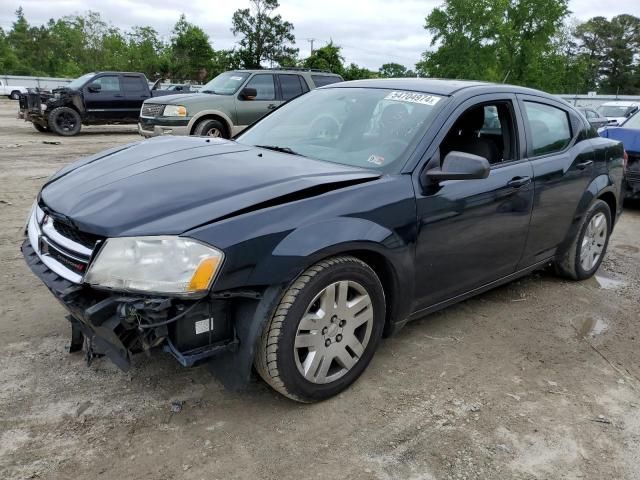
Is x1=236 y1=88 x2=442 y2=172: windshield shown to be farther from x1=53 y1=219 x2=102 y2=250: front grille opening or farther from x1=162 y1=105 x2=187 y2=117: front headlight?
x1=162 y1=105 x2=187 y2=117: front headlight

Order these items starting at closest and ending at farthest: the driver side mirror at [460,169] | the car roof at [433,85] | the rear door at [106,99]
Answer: the driver side mirror at [460,169] < the car roof at [433,85] < the rear door at [106,99]

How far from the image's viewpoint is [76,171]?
3170 mm

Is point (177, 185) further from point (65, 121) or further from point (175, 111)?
point (65, 121)

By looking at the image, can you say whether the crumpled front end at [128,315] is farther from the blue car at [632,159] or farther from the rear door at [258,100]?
the rear door at [258,100]

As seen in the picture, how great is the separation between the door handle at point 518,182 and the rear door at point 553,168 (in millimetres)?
107

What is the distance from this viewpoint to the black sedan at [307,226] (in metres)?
2.31

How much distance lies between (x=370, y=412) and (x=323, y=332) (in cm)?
48

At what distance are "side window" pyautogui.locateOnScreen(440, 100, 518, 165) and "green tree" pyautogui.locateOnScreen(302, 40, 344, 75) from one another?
1429 inches

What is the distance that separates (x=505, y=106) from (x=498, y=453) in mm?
2283

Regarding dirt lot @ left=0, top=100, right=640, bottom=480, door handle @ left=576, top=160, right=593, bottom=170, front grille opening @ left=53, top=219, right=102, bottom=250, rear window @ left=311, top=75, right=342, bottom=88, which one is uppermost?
rear window @ left=311, top=75, right=342, bottom=88

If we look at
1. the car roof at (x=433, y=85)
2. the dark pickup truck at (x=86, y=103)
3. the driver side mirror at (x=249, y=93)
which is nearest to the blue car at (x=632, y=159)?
the car roof at (x=433, y=85)

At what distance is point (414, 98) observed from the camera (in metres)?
3.43

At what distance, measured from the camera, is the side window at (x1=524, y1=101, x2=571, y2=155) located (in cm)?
389

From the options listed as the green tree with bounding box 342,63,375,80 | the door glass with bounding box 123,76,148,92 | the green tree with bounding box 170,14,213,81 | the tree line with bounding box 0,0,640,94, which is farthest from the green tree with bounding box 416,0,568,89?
the door glass with bounding box 123,76,148,92
